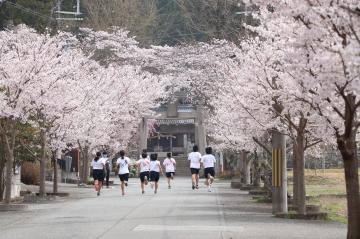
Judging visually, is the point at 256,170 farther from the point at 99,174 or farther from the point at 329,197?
the point at 99,174

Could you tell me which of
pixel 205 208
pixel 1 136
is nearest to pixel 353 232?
pixel 205 208

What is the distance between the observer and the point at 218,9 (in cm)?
3516

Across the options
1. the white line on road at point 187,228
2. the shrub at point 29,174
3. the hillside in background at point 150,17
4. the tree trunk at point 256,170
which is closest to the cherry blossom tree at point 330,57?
the white line on road at point 187,228

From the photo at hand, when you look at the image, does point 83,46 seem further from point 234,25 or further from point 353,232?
point 353,232

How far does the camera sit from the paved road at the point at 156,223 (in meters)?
12.8

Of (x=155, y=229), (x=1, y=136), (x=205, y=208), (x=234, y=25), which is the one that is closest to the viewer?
(x=155, y=229)

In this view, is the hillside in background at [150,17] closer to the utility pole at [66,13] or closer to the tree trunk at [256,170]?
the utility pole at [66,13]

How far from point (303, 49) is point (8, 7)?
3753 centimetres

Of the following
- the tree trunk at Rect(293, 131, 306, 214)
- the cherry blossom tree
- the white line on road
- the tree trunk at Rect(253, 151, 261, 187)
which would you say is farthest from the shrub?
the cherry blossom tree

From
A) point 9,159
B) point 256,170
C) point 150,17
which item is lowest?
point 256,170

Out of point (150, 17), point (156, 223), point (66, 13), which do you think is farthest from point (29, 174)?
point (150, 17)

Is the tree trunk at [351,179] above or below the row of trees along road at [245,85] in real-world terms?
below

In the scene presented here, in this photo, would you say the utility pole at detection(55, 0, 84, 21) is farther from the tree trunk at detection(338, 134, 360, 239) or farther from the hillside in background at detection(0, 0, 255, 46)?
the tree trunk at detection(338, 134, 360, 239)

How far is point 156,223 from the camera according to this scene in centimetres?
1457
